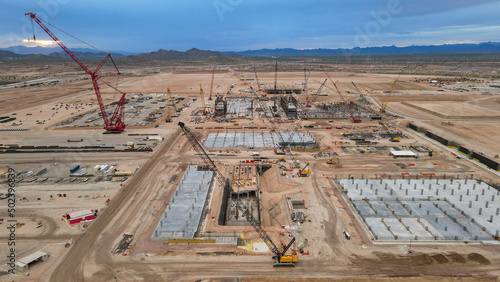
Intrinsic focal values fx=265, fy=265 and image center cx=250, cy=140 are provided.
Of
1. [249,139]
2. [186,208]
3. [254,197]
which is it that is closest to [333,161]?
[254,197]

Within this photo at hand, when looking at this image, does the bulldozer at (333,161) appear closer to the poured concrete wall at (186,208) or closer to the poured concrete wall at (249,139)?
the poured concrete wall at (249,139)

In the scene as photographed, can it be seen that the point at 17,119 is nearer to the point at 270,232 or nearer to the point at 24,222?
the point at 24,222

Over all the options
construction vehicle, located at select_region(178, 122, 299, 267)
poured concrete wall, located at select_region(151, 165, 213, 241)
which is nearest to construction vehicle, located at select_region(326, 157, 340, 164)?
construction vehicle, located at select_region(178, 122, 299, 267)

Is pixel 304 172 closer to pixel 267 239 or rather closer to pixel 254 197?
pixel 254 197

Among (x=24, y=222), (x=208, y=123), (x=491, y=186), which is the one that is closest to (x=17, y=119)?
(x=208, y=123)

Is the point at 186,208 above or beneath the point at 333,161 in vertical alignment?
beneath
